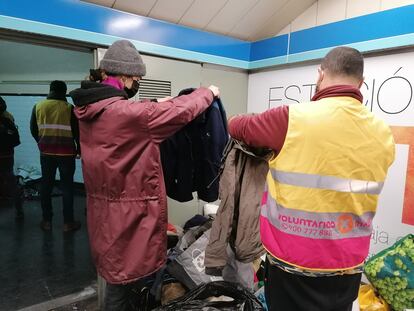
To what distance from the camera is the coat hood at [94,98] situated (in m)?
1.53

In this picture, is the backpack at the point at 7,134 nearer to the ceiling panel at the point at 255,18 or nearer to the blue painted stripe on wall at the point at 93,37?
the blue painted stripe on wall at the point at 93,37

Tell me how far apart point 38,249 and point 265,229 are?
292cm

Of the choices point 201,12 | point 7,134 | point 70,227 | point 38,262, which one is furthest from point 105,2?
point 70,227

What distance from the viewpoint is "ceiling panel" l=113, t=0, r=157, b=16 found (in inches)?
93.6

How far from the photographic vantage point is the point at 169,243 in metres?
2.54

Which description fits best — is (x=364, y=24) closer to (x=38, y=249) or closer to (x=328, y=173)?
(x=328, y=173)

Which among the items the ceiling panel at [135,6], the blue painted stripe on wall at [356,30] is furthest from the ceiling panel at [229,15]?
the ceiling panel at [135,6]

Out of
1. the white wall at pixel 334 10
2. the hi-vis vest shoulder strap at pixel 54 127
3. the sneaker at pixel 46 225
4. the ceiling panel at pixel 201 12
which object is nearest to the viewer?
the white wall at pixel 334 10

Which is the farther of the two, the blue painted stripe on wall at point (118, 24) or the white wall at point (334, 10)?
the white wall at point (334, 10)

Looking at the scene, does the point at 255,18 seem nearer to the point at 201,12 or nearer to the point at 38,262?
the point at 201,12

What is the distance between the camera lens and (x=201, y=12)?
273cm

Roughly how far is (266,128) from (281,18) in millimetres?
2229

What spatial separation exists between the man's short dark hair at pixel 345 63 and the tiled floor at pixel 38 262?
2645 mm

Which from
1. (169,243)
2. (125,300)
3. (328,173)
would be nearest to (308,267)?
(328,173)
